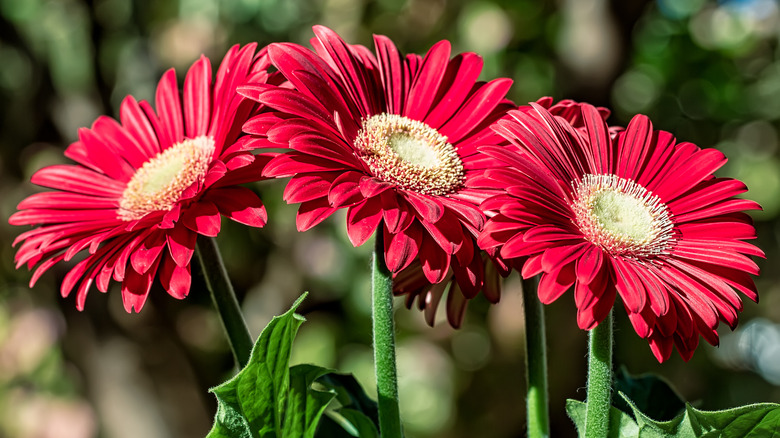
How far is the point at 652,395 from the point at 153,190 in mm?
387

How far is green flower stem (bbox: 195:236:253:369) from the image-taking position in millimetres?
431

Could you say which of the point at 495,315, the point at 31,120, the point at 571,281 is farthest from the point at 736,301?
the point at 31,120

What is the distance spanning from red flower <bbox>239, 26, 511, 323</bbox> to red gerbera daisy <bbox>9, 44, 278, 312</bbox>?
1.2 inches

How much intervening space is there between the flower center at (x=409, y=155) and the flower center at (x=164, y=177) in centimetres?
11

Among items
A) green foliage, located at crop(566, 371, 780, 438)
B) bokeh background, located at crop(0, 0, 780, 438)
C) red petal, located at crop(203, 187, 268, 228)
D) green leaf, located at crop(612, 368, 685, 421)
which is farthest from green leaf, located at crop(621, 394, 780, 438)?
bokeh background, located at crop(0, 0, 780, 438)

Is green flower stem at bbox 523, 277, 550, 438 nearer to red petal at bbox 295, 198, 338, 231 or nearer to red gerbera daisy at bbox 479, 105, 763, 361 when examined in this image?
red gerbera daisy at bbox 479, 105, 763, 361

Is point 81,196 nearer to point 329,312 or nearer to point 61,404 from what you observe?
point 329,312

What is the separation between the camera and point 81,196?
0.53 metres

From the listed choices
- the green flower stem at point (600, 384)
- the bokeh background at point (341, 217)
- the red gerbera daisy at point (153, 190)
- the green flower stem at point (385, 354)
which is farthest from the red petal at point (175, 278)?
the bokeh background at point (341, 217)

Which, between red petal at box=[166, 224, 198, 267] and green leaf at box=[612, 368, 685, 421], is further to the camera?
green leaf at box=[612, 368, 685, 421]

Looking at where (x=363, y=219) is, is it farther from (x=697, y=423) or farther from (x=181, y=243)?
(x=697, y=423)

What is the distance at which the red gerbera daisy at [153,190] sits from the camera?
1.36 ft

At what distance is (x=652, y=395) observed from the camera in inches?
21.3

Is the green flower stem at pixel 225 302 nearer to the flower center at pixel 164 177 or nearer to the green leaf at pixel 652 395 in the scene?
the flower center at pixel 164 177
